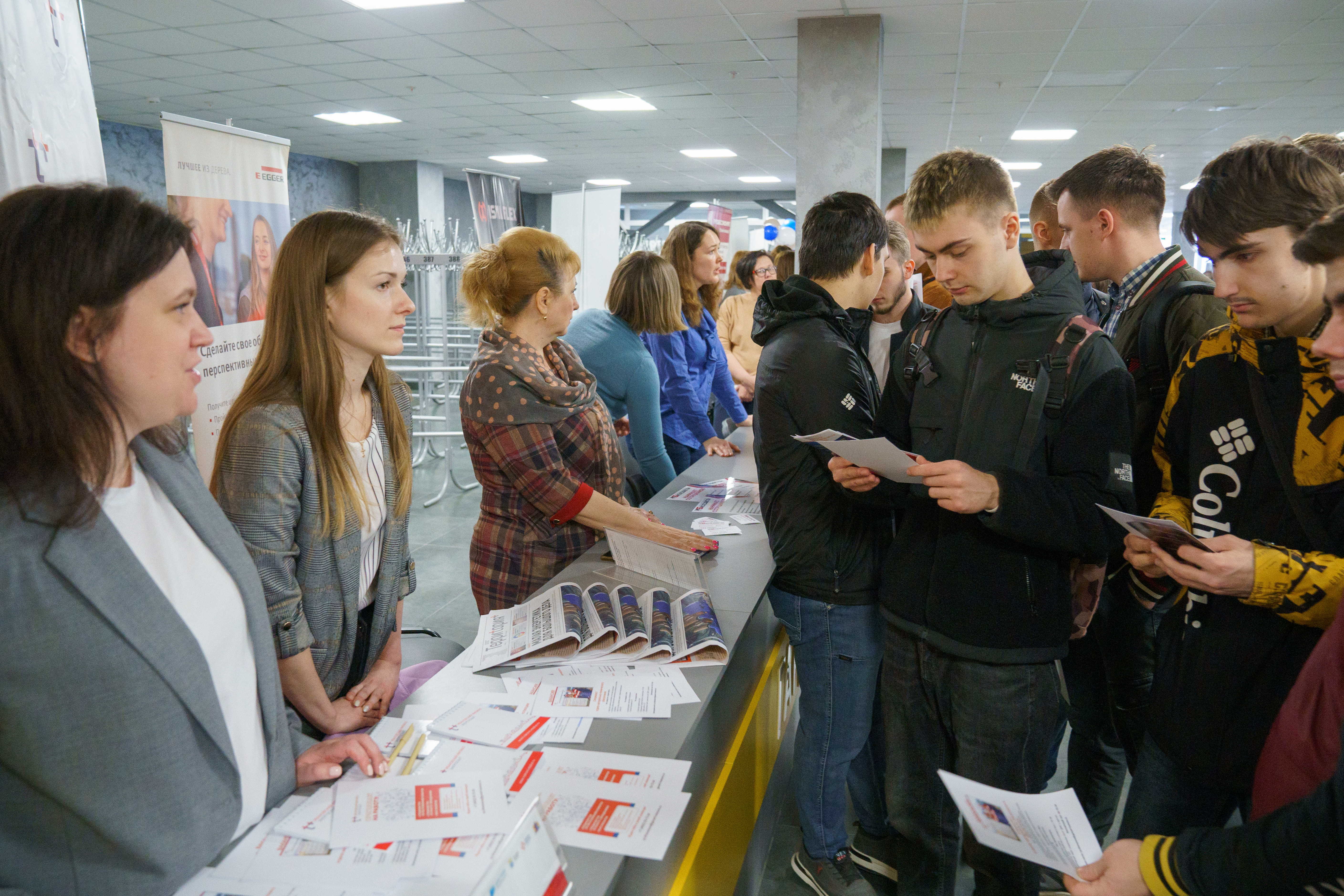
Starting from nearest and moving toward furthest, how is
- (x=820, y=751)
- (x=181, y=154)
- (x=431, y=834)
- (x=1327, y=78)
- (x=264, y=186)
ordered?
(x=431, y=834) < (x=820, y=751) < (x=181, y=154) < (x=264, y=186) < (x=1327, y=78)

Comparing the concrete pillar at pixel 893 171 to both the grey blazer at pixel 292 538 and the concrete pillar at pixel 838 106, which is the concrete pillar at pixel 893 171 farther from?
the grey blazer at pixel 292 538

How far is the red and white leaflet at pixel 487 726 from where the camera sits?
4.33 ft

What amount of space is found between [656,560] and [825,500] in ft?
1.40

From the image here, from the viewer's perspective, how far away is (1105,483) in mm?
1476

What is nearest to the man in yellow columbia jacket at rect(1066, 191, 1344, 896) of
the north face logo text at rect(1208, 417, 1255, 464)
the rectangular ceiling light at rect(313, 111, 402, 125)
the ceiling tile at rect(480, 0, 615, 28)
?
the north face logo text at rect(1208, 417, 1255, 464)

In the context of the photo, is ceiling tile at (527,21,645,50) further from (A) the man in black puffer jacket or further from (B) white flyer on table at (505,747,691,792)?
(B) white flyer on table at (505,747,691,792)

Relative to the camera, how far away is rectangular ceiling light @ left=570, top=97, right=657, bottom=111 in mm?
8828

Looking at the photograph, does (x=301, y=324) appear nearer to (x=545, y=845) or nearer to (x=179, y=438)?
(x=179, y=438)

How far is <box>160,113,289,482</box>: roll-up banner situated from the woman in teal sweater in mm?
1080

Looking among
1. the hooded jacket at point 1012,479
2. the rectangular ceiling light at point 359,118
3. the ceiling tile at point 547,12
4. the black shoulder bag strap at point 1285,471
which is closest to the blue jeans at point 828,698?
the hooded jacket at point 1012,479

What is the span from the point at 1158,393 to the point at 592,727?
4.74ft

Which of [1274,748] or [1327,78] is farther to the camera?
[1327,78]

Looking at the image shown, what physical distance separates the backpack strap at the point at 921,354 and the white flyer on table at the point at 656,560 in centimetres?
64

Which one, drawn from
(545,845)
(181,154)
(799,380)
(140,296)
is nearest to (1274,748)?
(545,845)
